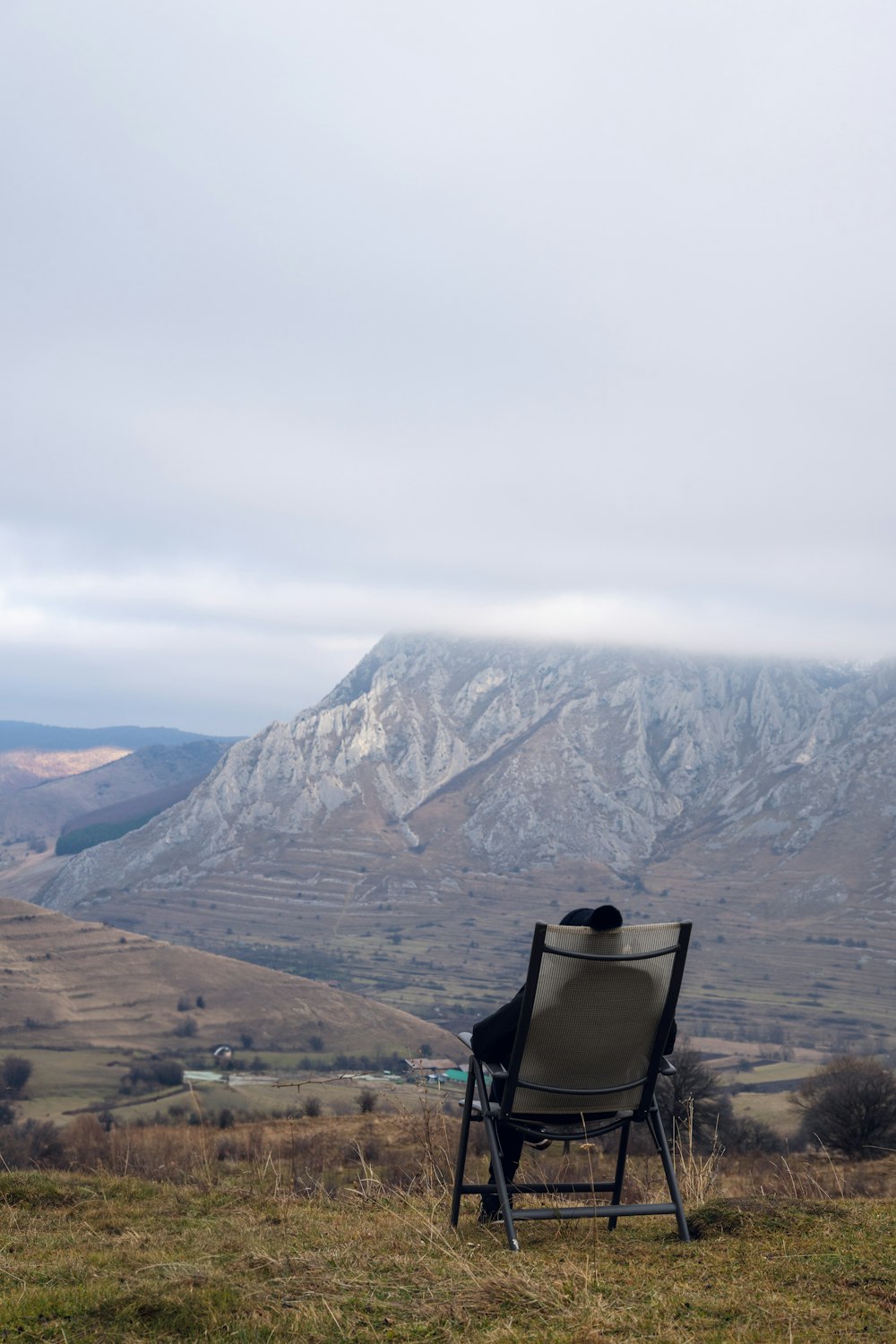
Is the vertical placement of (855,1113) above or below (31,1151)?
above

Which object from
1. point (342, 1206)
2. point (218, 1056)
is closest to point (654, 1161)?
point (342, 1206)

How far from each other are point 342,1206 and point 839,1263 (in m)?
4.15

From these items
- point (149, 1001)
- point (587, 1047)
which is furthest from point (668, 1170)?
point (149, 1001)

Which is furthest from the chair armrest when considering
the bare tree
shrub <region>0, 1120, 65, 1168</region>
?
the bare tree

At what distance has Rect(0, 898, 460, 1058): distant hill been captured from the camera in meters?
102

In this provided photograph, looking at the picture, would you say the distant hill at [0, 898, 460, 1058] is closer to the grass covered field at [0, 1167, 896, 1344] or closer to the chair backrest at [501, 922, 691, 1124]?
the grass covered field at [0, 1167, 896, 1344]

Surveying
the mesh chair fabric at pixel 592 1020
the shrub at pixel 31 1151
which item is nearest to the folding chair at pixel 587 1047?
the mesh chair fabric at pixel 592 1020

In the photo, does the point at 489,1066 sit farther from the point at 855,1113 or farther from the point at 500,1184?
the point at 855,1113

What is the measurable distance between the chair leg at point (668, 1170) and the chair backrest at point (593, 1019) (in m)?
0.19

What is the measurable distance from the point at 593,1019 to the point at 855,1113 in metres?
26.8

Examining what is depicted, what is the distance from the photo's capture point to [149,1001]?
387ft

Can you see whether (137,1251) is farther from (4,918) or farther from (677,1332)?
(4,918)

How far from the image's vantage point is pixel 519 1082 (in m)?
5.17

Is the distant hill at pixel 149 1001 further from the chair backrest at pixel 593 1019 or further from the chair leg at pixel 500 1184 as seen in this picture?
the chair backrest at pixel 593 1019
